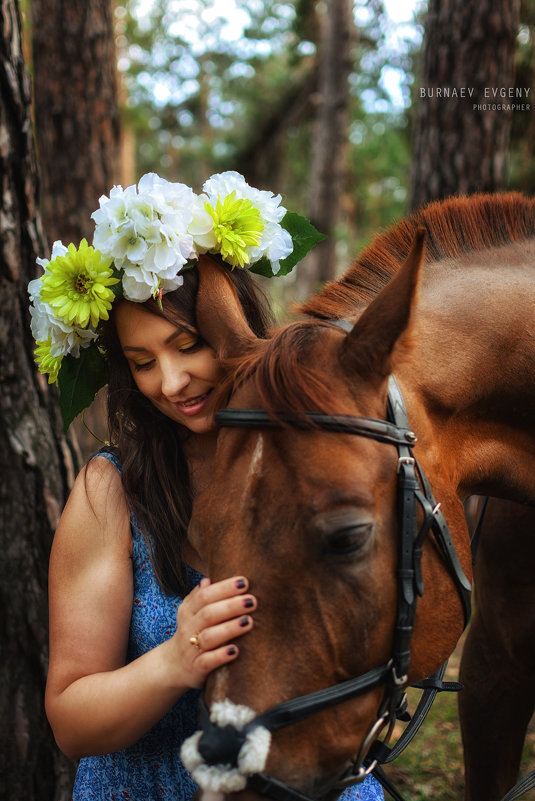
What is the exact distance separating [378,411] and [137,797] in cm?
138

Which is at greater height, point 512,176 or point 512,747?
point 512,176

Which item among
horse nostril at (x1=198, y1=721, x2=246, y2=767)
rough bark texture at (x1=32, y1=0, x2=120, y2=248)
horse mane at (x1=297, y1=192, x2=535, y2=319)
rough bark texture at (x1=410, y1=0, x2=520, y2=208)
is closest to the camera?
horse nostril at (x1=198, y1=721, x2=246, y2=767)

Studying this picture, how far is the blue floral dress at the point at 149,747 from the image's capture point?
6.55 ft

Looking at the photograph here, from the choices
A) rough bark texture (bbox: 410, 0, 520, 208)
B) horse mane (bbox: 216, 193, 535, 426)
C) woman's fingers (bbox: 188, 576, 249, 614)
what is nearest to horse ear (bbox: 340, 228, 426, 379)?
horse mane (bbox: 216, 193, 535, 426)

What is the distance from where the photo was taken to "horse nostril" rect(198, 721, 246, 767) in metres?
1.39

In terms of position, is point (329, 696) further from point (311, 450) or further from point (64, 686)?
point (64, 686)

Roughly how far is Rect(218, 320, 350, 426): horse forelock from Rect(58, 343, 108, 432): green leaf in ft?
2.23

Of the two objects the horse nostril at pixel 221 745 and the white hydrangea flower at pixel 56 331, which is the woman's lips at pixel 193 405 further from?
the horse nostril at pixel 221 745

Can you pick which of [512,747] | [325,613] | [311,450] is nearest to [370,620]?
[325,613]

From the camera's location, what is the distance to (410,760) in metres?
3.86

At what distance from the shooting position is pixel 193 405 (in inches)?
77.4

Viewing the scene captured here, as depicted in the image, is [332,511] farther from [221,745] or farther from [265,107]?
[265,107]

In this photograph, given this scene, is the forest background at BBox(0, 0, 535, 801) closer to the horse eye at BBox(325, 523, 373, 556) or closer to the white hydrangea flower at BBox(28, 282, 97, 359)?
the white hydrangea flower at BBox(28, 282, 97, 359)

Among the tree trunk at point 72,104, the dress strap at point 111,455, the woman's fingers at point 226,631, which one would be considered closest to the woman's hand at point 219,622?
the woman's fingers at point 226,631
